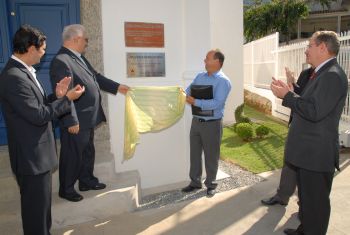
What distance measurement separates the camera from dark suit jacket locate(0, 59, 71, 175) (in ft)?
8.86

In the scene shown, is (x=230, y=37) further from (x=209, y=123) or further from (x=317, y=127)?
(x=317, y=127)

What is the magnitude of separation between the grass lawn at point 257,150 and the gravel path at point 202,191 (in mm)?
322

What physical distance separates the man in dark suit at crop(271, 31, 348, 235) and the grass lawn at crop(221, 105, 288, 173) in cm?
279

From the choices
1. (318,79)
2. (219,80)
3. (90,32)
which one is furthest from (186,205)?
(90,32)

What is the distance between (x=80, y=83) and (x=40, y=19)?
1561mm

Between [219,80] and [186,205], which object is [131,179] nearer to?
[186,205]

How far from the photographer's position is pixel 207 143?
4.78 metres

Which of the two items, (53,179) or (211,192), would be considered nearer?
(53,179)

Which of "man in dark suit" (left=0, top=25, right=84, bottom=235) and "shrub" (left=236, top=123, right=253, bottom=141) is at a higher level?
"man in dark suit" (left=0, top=25, right=84, bottom=235)

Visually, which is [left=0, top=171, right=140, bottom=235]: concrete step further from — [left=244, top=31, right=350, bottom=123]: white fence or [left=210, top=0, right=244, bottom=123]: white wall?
[left=210, top=0, right=244, bottom=123]: white wall

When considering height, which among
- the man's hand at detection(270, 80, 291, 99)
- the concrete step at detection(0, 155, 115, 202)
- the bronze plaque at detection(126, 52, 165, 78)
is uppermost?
the bronze plaque at detection(126, 52, 165, 78)

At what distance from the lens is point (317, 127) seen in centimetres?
305

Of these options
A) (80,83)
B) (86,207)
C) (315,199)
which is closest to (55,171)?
(86,207)

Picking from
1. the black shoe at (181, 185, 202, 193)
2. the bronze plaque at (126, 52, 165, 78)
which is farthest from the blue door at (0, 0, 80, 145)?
the black shoe at (181, 185, 202, 193)
